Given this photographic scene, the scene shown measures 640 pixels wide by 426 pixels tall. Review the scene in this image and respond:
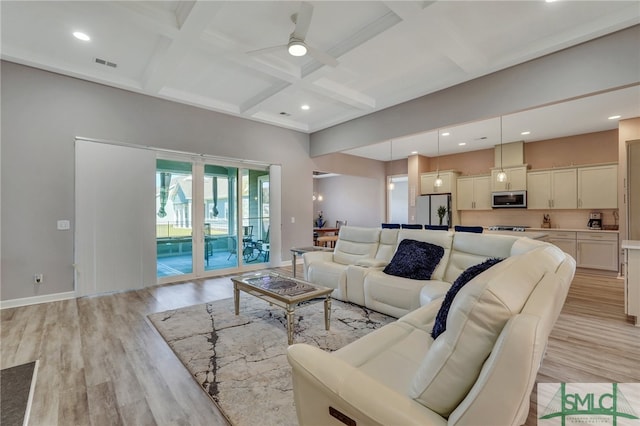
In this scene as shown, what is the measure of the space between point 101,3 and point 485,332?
414cm

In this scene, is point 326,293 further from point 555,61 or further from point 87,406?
point 555,61

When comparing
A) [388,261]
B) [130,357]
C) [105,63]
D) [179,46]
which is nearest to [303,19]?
[179,46]

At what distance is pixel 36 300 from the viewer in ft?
13.0

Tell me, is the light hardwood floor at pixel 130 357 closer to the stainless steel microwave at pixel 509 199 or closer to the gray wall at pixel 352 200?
the stainless steel microwave at pixel 509 199

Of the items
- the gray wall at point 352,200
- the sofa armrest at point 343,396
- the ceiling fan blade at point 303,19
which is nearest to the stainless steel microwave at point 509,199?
the gray wall at point 352,200

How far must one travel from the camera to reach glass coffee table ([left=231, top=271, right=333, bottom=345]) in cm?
265

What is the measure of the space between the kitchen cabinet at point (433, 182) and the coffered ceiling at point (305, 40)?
3.10 metres

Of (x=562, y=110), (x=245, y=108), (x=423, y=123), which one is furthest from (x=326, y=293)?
(x=562, y=110)

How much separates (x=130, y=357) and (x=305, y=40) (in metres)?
3.75

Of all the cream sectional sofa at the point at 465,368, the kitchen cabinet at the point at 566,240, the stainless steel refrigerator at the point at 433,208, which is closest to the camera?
the cream sectional sofa at the point at 465,368

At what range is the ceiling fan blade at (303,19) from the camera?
2.54m

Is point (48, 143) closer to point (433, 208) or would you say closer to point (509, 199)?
point (433, 208)

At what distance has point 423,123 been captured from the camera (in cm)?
473

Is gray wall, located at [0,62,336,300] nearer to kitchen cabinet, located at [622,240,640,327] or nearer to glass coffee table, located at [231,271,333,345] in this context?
glass coffee table, located at [231,271,333,345]
